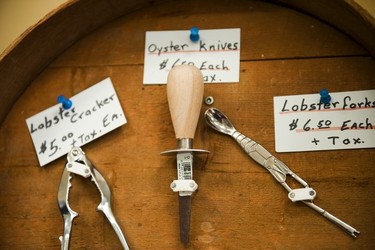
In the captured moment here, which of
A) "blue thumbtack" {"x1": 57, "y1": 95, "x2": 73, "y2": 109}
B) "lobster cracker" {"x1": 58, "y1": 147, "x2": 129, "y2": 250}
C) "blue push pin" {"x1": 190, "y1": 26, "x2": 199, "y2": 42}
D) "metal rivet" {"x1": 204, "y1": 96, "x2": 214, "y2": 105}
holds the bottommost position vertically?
"lobster cracker" {"x1": 58, "y1": 147, "x2": 129, "y2": 250}

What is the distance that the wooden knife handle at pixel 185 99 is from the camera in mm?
664

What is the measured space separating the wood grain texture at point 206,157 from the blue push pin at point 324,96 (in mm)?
15

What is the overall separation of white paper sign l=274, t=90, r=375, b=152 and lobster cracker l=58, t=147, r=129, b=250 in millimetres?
217

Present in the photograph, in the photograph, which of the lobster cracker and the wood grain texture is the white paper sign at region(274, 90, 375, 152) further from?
the lobster cracker

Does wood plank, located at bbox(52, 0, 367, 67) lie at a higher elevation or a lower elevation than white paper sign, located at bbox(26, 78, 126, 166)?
higher

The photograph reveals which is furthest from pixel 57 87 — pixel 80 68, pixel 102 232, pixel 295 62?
pixel 295 62

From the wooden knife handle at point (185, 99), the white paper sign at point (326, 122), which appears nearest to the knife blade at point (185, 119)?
the wooden knife handle at point (185, 99)

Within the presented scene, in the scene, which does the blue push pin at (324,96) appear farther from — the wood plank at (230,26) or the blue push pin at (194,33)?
the blue push pin at (194,33)

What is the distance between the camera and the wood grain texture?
65 cm

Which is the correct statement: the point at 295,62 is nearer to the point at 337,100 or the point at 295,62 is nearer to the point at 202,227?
the point at 337,100

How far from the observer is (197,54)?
0.73 metres

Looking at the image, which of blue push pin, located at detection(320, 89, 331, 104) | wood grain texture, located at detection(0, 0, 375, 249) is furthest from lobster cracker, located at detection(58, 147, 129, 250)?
blue push pin, located at detection(320, 89, 331, 104)

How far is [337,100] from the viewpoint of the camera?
2.21 ft

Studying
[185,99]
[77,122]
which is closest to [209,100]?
[185,99]
